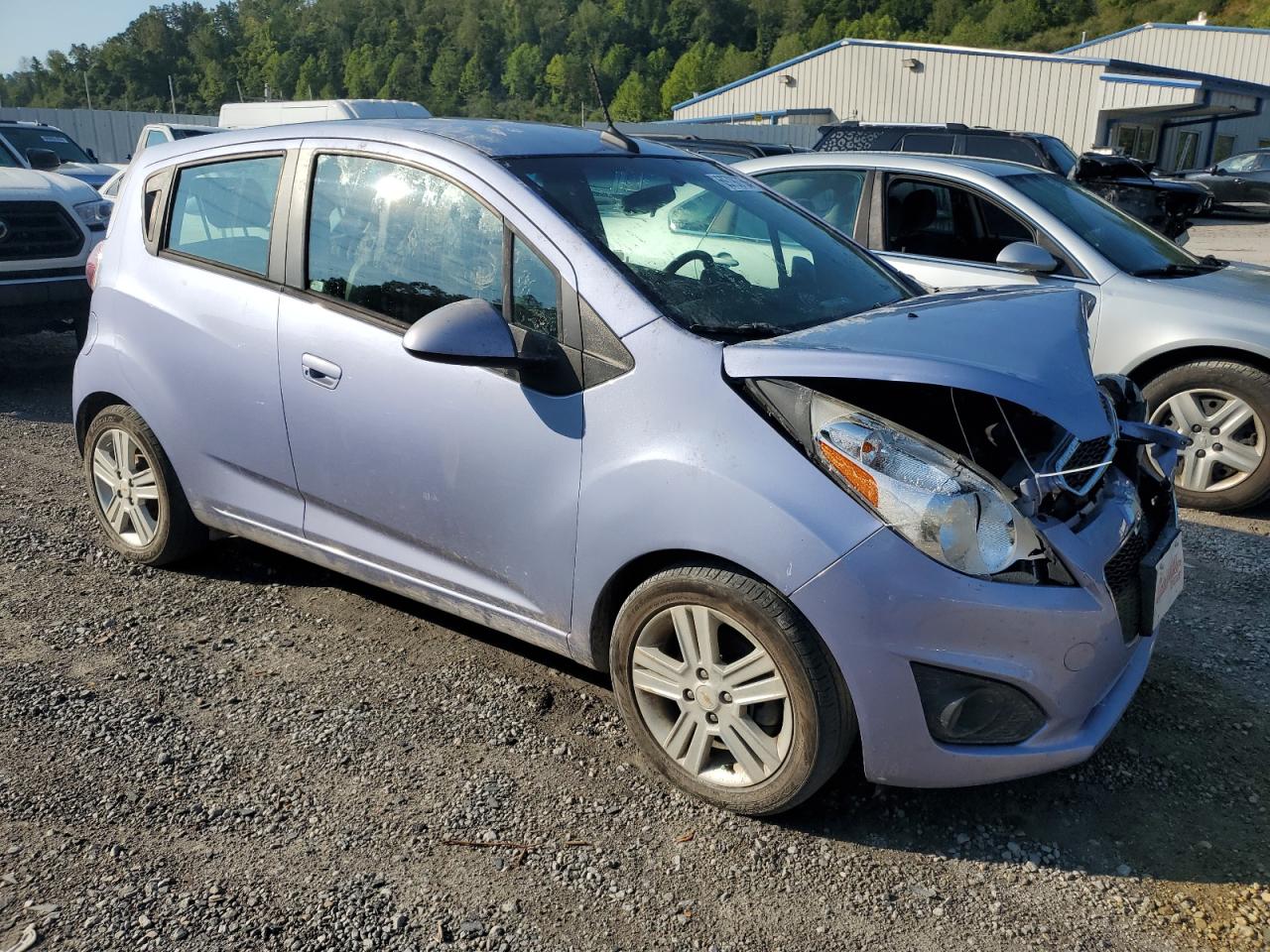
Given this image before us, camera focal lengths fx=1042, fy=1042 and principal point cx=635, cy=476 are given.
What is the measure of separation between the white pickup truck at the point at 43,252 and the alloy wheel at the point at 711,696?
21.2 feet

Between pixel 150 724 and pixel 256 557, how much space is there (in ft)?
4.50

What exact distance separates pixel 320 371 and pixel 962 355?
198 centimetres

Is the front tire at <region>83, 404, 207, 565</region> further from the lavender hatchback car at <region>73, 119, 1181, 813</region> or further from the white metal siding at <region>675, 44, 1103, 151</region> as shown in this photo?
the white metal siding at <region>675, 44, 1103, 151</region>

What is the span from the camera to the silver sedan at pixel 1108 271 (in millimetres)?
5020

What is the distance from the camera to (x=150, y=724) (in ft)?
10.5

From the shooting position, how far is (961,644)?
94.4 inches

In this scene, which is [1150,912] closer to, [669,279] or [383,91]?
[669,279]

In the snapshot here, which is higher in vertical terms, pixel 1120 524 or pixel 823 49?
pixel 823 49

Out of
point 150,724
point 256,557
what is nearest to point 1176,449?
point 150,724

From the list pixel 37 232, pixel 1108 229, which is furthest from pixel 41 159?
pixel 1108 229

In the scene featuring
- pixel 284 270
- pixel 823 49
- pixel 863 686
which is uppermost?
pixel 823 49

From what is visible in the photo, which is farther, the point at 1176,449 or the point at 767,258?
the point at 767,258

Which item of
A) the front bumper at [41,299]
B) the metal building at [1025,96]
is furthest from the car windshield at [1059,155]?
the metal building at [1025,96]

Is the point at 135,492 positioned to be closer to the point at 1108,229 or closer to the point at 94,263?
the point at 94,263
